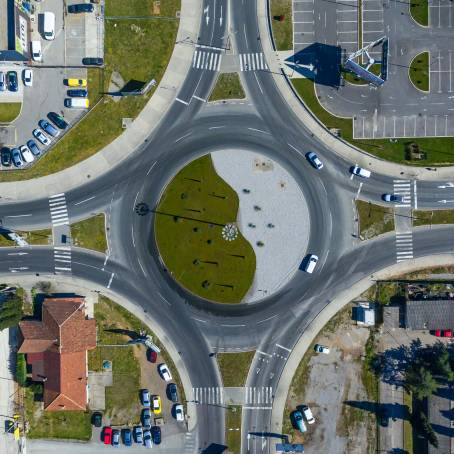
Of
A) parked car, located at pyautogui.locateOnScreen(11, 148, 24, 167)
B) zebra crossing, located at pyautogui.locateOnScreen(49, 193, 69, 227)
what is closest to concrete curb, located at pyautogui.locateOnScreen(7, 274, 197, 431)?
zebra crossing, located at pyautogui.locateOnScreen(49, 193, 69, 227)

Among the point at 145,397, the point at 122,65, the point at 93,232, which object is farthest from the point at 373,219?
the point at 122,65

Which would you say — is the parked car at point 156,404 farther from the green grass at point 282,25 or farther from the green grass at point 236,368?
the green grass at point 282,25

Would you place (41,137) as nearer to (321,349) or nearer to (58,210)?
(58,210)

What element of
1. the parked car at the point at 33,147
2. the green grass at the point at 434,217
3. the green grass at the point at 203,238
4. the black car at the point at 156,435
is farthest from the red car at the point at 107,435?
the green grass at the point at 434,217

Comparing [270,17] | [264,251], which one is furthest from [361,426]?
[270,17]

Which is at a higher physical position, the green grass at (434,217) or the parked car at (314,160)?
the parked car at (314,160)

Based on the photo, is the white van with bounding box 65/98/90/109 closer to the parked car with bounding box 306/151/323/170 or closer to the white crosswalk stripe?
the parked car with bounding box 306/151/323/170
